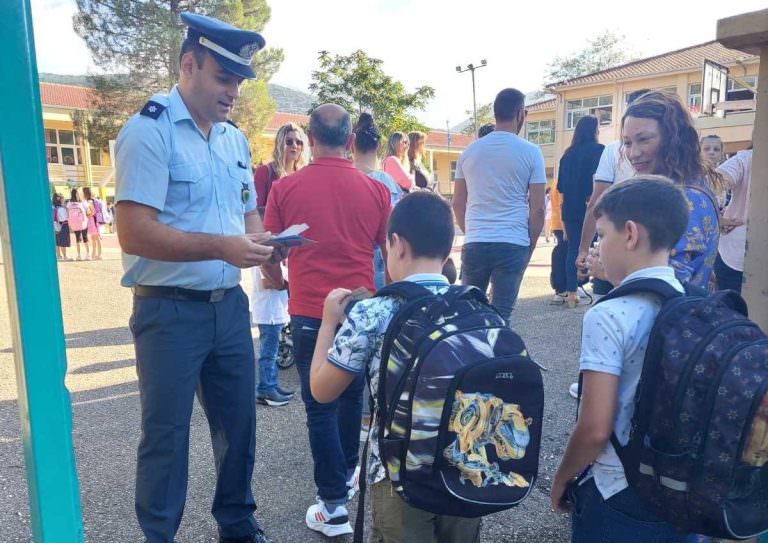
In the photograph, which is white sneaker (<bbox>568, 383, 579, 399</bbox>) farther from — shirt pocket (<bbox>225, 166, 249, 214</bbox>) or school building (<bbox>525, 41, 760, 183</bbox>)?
school building (<bbox>525, 41, 760, 183</bbox>)

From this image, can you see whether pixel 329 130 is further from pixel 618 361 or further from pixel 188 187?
pixel 618 361

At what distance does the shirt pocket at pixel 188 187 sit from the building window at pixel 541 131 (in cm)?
4028

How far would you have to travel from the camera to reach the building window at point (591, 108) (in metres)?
32.8

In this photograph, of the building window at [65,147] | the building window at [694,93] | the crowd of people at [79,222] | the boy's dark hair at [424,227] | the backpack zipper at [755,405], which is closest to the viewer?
the backpack zipper at [755,405]

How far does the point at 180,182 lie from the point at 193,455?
197 cm

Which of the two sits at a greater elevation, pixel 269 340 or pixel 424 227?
pixel 424 227

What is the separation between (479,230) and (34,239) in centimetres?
343

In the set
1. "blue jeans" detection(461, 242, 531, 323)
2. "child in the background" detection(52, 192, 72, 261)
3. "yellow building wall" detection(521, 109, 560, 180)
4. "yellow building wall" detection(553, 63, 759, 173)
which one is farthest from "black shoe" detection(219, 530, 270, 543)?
"yellow building wall" detection(521, 109, 560, 180)

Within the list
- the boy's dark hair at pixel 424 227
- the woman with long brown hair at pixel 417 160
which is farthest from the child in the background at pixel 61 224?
the boy's dark hair at pixel 424 227

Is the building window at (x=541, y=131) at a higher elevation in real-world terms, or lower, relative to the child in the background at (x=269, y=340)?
higher

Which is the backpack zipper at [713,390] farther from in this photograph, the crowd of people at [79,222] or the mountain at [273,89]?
the crowd of people at [79,222]

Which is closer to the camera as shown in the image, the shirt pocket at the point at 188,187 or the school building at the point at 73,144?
the shirt pocket at the point at 188,187

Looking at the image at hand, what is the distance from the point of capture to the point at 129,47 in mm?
25219

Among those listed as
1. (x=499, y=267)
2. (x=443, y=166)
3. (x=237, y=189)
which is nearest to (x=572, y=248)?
(x=499, y=267)
